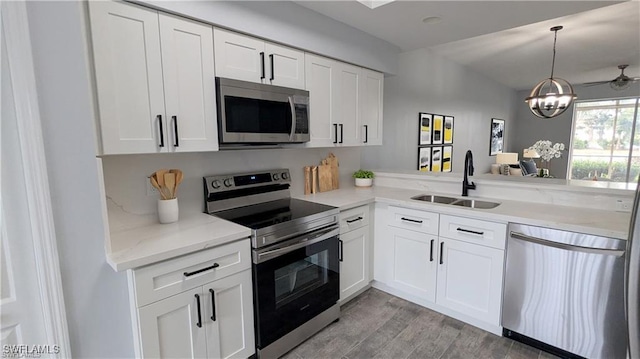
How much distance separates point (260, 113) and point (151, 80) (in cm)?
66

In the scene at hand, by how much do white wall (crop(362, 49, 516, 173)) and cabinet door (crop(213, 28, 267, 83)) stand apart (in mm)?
1863

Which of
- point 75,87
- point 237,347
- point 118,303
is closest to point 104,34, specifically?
point 75,87

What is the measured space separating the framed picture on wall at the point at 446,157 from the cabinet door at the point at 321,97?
3328 mm

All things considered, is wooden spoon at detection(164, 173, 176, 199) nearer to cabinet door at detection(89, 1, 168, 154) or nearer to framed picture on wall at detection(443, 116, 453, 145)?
cabinet door at detection(89, 1, 168, 154)

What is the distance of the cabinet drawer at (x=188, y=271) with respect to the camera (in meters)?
1.39

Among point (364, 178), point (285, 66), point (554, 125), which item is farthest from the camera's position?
point (554, 125)

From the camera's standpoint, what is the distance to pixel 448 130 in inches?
212

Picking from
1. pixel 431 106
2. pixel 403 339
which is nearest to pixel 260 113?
pixel 403 339

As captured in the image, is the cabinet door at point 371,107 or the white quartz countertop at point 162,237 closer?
the white quartz countertop at point 162,237

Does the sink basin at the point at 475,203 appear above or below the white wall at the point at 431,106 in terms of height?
below

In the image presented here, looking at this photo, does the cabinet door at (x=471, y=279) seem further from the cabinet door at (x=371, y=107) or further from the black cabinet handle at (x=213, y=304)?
the black cabinet handle at (x=213, y=304)

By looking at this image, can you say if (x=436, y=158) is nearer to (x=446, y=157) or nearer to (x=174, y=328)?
(x=446, y=157)

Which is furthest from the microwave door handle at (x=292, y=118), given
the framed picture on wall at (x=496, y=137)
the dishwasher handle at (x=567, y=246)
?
the framed picture on wall at (x=496, y=137)

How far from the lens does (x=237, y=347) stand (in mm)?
1766
